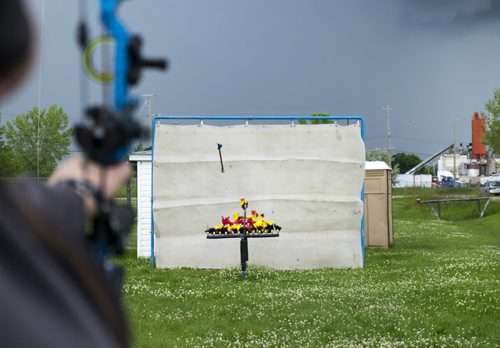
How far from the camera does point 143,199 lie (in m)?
19.0

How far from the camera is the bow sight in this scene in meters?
1.40

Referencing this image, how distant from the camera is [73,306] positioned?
1230 millimetres

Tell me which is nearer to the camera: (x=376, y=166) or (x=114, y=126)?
(x=114, y=126)

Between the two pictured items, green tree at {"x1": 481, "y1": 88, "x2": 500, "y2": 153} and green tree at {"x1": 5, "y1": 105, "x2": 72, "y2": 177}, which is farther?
green tree at {"x1": 481, "y1": 88, "x2": 500, "y2": 153}

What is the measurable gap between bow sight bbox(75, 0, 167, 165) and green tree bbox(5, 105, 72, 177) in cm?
2515

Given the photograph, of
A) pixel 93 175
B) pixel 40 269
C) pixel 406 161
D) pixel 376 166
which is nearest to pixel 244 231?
pixel 376 166

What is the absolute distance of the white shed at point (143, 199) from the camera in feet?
62.0

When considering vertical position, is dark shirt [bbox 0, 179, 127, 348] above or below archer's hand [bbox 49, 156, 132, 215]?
below

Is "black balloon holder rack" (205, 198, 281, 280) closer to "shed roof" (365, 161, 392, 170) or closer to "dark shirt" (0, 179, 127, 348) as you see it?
"shed roof" (365, 161, 392, 170)

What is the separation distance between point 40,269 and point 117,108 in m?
0.44

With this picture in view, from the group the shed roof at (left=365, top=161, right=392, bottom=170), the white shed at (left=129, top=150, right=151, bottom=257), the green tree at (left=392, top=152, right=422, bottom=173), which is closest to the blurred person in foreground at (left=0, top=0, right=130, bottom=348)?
the white shed at (left=129, top=150, right=151, bottom=257)

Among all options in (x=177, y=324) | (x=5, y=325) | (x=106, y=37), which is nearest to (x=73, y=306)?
(x=5, y=325)

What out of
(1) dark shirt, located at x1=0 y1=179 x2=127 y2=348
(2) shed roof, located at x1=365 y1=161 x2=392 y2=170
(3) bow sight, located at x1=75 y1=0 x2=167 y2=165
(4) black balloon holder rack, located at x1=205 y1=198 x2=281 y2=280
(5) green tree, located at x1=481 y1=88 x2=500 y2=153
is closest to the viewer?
(1) dark shirt, located at x1=0 y1=179 x2=127 y2=348

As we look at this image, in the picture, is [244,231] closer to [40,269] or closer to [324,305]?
[324,305]
